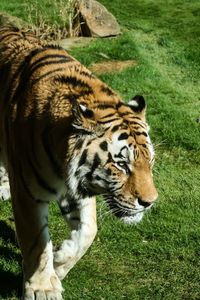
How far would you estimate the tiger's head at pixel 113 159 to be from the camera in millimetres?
2910

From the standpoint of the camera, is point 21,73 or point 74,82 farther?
point 21,73

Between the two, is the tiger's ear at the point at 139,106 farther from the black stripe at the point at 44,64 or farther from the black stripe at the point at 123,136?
the black stripe at the point at 44,64

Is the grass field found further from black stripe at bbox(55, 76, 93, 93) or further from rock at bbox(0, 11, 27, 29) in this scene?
rock at bbox(0, 11, 27, 29)

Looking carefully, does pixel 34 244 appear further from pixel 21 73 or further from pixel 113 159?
pixel 21 73

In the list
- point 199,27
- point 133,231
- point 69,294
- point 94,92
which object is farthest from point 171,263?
point 199,27

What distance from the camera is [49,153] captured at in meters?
3.14

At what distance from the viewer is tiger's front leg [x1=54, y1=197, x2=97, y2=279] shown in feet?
11.3

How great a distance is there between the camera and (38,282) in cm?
333

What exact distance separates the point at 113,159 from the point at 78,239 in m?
0.74

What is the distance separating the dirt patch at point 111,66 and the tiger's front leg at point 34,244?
13.1ft

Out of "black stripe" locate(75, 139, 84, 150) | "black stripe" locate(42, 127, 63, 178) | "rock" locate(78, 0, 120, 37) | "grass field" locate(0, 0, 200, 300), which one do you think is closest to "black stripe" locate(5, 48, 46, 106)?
"black stripe" locate(42, 127, 63, 178)

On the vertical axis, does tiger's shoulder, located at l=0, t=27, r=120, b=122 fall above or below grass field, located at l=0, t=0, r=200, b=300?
above

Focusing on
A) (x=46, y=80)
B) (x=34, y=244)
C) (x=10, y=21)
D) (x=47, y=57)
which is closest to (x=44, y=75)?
(x=46, y=80)

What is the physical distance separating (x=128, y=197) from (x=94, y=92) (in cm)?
57
